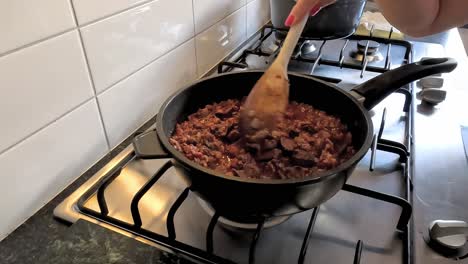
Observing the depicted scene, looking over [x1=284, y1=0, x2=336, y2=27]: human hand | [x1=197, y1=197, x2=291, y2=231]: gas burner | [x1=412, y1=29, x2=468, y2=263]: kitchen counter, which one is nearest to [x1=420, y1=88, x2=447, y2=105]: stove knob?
[x1=412, y1=29, x2=468, y2=263]: kitchen counter

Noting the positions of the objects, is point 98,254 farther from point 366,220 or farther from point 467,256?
point 467,256

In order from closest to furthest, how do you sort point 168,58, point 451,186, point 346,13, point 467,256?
point 467,256, point 451,186, point 168,58, point 346,13

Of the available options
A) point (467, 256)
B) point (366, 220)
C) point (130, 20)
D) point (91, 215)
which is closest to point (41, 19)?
point (130, 20)

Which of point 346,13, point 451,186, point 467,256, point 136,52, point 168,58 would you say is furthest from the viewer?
point 346,13

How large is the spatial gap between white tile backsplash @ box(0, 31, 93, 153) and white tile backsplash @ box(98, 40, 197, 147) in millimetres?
74

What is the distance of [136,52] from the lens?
74 cm

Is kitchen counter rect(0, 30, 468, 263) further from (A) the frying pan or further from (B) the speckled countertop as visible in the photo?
(A) the frying pan

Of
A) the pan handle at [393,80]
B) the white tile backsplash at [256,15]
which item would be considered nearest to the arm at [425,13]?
the pan handle at [393,80]

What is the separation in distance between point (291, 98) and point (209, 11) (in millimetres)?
369

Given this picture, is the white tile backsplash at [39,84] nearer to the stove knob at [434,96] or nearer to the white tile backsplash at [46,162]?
the white tile backsplash at [46,162]

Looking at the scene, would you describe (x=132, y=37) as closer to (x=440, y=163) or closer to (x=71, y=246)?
(x=71, y=246)

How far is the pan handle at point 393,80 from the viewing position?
0.63m

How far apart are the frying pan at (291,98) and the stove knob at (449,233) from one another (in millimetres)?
156

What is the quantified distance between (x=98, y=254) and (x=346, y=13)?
810 millimetres
